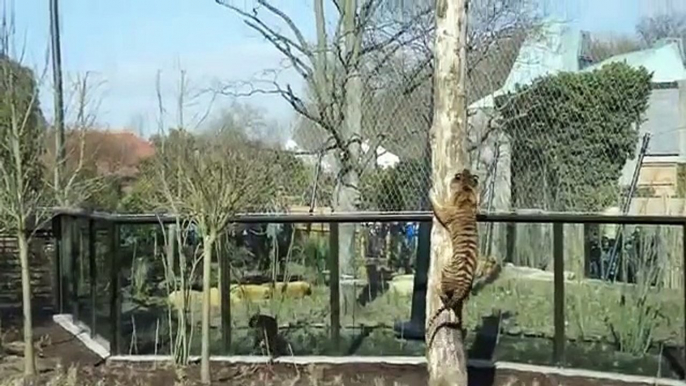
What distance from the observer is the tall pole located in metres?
10.7

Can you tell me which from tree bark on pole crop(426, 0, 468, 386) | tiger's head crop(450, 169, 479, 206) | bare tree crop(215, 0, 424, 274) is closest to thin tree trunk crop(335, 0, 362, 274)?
bare tree crop(215, 0, 424, 274)

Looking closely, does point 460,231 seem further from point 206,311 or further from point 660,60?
point 660,60

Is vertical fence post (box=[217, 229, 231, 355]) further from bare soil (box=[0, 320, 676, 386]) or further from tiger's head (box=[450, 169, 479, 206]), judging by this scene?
tiger's head (box=[450, 169, 479, 206])

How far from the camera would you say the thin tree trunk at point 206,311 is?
21.3ft

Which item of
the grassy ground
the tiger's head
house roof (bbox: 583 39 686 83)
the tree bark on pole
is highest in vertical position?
house roof (bbox: 583 39 686 83)

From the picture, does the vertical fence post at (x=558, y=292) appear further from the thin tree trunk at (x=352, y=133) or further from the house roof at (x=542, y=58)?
the thin tree trunk at (x=352, y=133)

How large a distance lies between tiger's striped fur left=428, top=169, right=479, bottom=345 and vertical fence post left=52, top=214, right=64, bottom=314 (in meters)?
5.52

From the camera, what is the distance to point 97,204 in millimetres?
11812

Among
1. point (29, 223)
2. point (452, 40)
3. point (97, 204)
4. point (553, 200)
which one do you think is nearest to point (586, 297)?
point (553, 200)

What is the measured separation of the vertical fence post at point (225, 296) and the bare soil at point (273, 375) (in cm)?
30

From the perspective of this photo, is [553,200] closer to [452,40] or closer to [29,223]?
[452,40]

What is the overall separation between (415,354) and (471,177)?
7.18 ft

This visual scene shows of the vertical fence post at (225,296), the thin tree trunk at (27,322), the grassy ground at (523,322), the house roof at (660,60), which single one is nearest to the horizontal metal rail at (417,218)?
the vertical fence post at (225,296)

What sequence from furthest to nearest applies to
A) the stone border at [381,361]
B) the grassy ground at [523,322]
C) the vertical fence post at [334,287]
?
the vertical fence post at [334,287] → the grassy ground at [523,322] → the stone border at [381,361]
